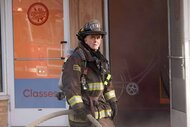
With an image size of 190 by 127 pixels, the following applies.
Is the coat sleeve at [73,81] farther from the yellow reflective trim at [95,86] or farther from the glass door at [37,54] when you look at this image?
the glass door at [37,54]

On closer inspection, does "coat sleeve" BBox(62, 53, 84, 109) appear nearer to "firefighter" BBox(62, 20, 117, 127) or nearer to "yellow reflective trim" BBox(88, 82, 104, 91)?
"firefighter" BBox(62, 20, 117, 127)

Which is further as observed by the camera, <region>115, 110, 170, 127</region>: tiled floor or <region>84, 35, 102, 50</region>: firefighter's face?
<region>115, 110, 170, 127</region>: tiled floor

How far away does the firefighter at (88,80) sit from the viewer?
4211 millimetres

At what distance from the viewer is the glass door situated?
733 cm

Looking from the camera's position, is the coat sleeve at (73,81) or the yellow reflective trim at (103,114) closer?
the coat sleeve at (73,81)

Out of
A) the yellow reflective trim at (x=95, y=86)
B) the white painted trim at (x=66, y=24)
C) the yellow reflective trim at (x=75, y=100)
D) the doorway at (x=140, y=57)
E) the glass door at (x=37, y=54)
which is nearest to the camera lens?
the yellow reflective trim at (x=75, y=100)

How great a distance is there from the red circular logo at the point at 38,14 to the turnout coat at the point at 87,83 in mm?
3109

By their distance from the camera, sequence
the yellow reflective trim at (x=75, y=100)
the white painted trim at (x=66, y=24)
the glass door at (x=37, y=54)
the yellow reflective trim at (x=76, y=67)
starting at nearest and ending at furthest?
the yellow reflective trim at (x=75, y=100) < the yellow reflective trim at (x=76, y=67) < the white painted trim at (x=66, y=24) < the glass door at (x=37, y=54)

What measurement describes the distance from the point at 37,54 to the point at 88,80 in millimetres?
3205

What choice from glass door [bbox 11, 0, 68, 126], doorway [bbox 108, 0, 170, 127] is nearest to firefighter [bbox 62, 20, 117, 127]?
glass door [bbox 11, 0, 68, 126]

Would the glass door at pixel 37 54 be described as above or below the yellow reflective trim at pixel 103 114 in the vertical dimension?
above

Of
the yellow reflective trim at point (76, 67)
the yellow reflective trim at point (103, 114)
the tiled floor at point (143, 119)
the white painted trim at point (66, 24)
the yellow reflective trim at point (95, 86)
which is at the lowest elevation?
the tiled floor at point (143, 119)

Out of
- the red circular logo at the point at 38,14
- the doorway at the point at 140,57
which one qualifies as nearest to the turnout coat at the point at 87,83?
the red circular logo at the point at 38,14

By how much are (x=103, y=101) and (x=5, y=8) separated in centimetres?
352
